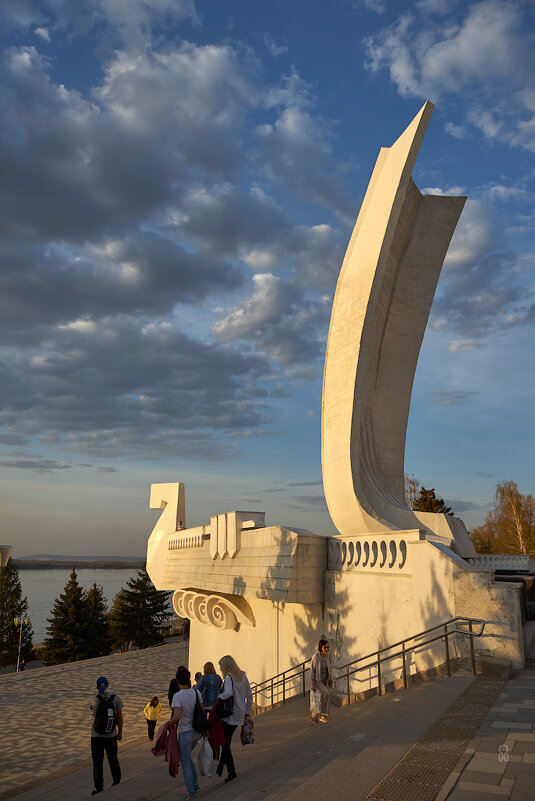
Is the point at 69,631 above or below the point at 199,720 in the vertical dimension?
below

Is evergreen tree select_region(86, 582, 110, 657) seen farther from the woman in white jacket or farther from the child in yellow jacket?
the woman in white jacket

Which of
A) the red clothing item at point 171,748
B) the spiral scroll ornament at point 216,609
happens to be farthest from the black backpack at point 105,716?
the spiral scroll ornament at point 216,609

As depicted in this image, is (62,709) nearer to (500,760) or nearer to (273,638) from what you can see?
(273,638)

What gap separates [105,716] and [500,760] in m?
3.28

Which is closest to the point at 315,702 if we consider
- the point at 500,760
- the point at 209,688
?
the point at 209,688

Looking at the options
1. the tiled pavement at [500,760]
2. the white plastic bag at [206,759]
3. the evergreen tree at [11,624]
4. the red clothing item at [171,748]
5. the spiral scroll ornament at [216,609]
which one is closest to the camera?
the tiled pavement at [500,760]

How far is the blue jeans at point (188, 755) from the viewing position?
455 cm

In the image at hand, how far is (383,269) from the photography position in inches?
557

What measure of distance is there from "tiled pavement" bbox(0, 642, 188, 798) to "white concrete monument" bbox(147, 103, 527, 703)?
8.42 ft

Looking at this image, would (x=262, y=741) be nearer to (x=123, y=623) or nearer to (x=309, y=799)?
(x=309, y=799)

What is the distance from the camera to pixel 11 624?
39469 millimetres

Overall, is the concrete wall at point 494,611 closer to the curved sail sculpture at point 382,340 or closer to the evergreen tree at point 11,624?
the curved sail sculpture at point 382,340

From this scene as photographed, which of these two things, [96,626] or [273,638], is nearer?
[273,638]

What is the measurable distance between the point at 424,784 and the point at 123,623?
138 ft
